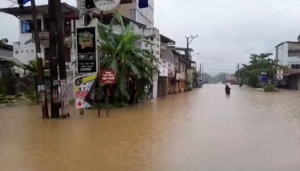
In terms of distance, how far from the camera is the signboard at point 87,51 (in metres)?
15.7

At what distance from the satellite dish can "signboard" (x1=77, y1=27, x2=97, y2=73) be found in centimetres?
119

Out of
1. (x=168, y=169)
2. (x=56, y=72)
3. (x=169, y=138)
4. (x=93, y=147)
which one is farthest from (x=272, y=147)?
(x=56, y=72)

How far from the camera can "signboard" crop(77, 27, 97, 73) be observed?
15.7 m

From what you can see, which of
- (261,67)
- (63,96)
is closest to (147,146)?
(63,96)

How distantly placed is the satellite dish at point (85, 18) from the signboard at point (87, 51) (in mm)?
1193

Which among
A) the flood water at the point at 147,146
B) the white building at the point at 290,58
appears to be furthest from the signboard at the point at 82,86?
the white building at the point at 290,58

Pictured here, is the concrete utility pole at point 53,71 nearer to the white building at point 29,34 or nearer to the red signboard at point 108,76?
the red signboard at point 108,76

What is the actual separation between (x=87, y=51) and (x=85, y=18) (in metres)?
2.13

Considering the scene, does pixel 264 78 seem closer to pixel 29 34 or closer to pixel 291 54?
pixel 291 54

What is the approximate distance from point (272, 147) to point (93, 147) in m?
4.63

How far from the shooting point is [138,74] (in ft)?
71.5

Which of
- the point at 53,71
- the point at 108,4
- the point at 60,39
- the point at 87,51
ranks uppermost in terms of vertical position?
the point at 108,4

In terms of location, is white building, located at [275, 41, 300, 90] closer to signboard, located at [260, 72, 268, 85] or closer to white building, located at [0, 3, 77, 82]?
signboard, located at [260, 72, 268, 85]

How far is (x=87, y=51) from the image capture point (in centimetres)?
1573
